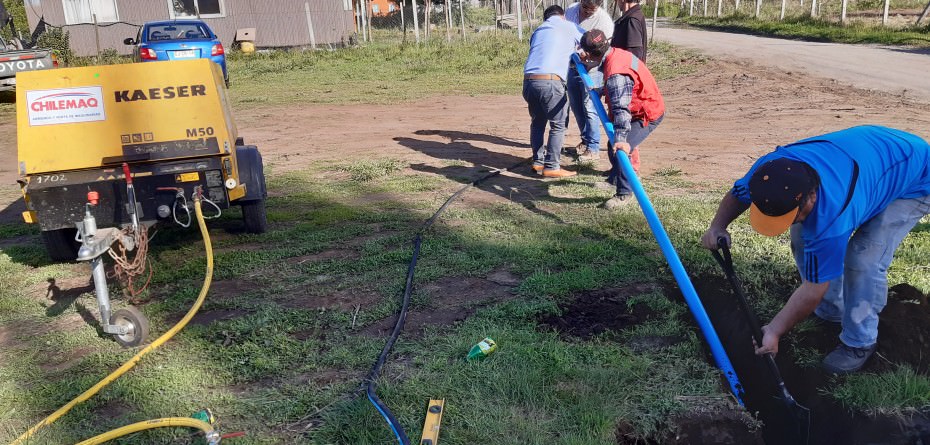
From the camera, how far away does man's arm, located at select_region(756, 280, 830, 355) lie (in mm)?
3058

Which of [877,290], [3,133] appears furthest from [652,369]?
[3,133]

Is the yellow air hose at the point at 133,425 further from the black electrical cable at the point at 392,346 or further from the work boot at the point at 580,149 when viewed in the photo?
the work boot at the point at 580,149

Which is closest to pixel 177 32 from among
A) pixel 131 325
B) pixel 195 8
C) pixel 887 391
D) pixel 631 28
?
pixel 195 8

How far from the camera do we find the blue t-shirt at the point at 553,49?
7.14 m

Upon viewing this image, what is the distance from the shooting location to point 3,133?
12.4 m

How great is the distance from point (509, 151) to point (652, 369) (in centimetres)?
588

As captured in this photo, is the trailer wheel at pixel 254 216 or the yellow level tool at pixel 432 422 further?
the trailer wheel at pixel 254 216

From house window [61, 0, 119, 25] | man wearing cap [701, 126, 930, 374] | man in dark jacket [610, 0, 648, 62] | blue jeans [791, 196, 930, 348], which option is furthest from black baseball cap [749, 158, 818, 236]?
house window [61, 0, 119, 25]

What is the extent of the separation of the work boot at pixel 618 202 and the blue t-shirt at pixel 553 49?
155cm

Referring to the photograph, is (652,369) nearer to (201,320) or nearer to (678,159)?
(201,320)

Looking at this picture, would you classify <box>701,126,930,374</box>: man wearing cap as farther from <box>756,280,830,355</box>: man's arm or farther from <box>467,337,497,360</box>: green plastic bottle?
<box>467,337,497,360</box>: green plastic bottle

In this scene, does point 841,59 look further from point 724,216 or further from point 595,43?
point 724,216

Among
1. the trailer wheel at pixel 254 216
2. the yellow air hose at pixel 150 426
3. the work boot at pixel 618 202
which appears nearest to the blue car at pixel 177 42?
the trailer wheel at pixel 254 216

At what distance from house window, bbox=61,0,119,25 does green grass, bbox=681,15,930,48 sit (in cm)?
2145
